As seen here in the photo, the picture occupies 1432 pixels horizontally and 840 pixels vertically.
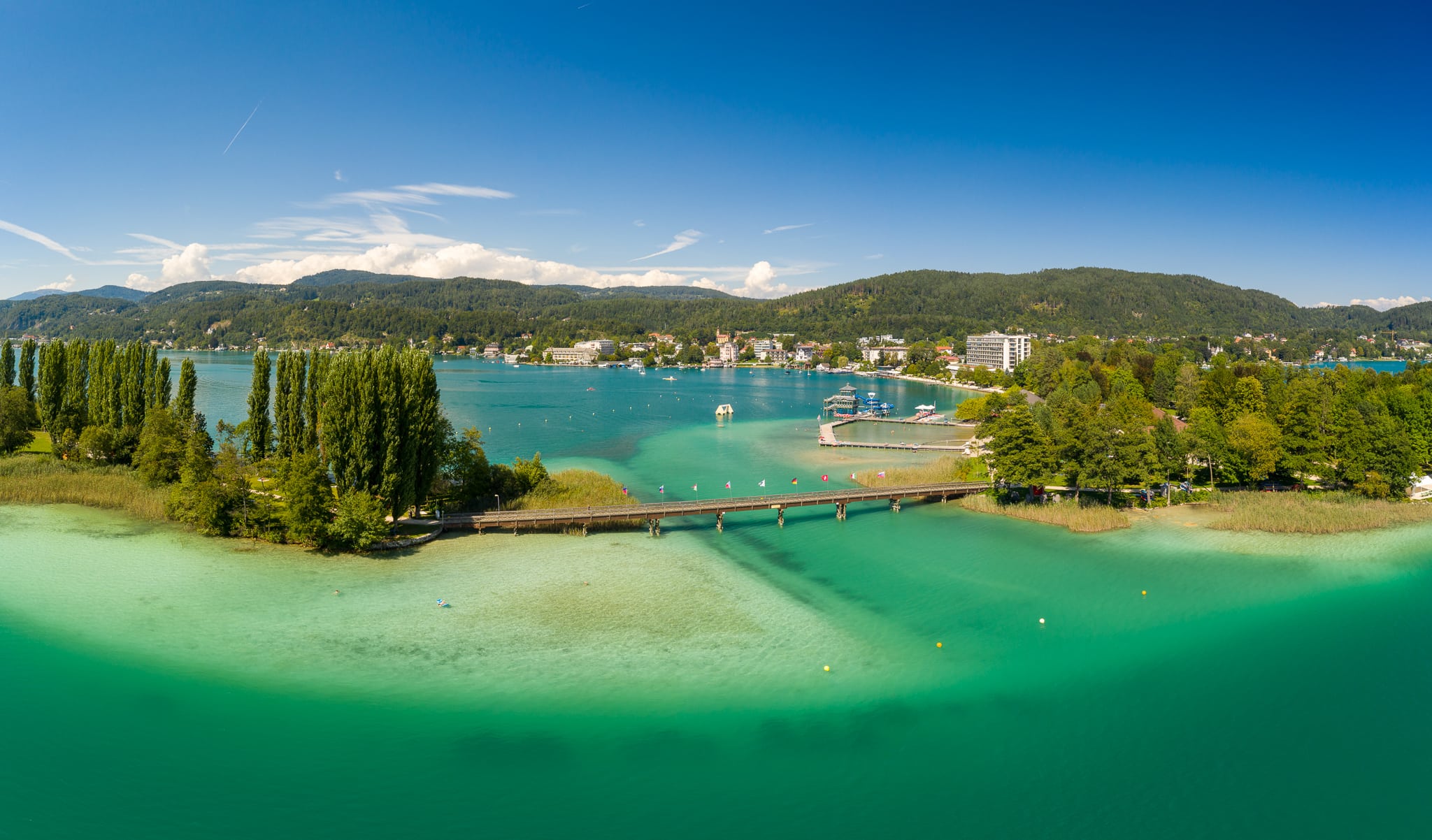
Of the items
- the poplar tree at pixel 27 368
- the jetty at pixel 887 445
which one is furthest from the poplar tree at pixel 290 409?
the jetty at pixel 887 445

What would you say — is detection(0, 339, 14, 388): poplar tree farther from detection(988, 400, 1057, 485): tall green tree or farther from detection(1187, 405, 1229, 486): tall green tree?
detection(1187, 405, 1229, 486): tall green tree

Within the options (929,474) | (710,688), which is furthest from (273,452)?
(929,474)

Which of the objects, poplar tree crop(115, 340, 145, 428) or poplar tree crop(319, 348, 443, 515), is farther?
poplar tree crop(115, 340, 145, 428)

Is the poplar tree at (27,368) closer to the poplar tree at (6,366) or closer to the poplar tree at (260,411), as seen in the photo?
the poplar tree at (6,366)

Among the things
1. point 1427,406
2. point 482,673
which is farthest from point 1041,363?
point 482,673

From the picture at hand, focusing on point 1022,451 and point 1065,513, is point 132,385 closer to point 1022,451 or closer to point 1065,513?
point 1022,451

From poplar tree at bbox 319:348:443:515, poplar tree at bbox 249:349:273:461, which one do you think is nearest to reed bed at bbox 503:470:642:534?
poplar tree at bbox 319:348:443:515
